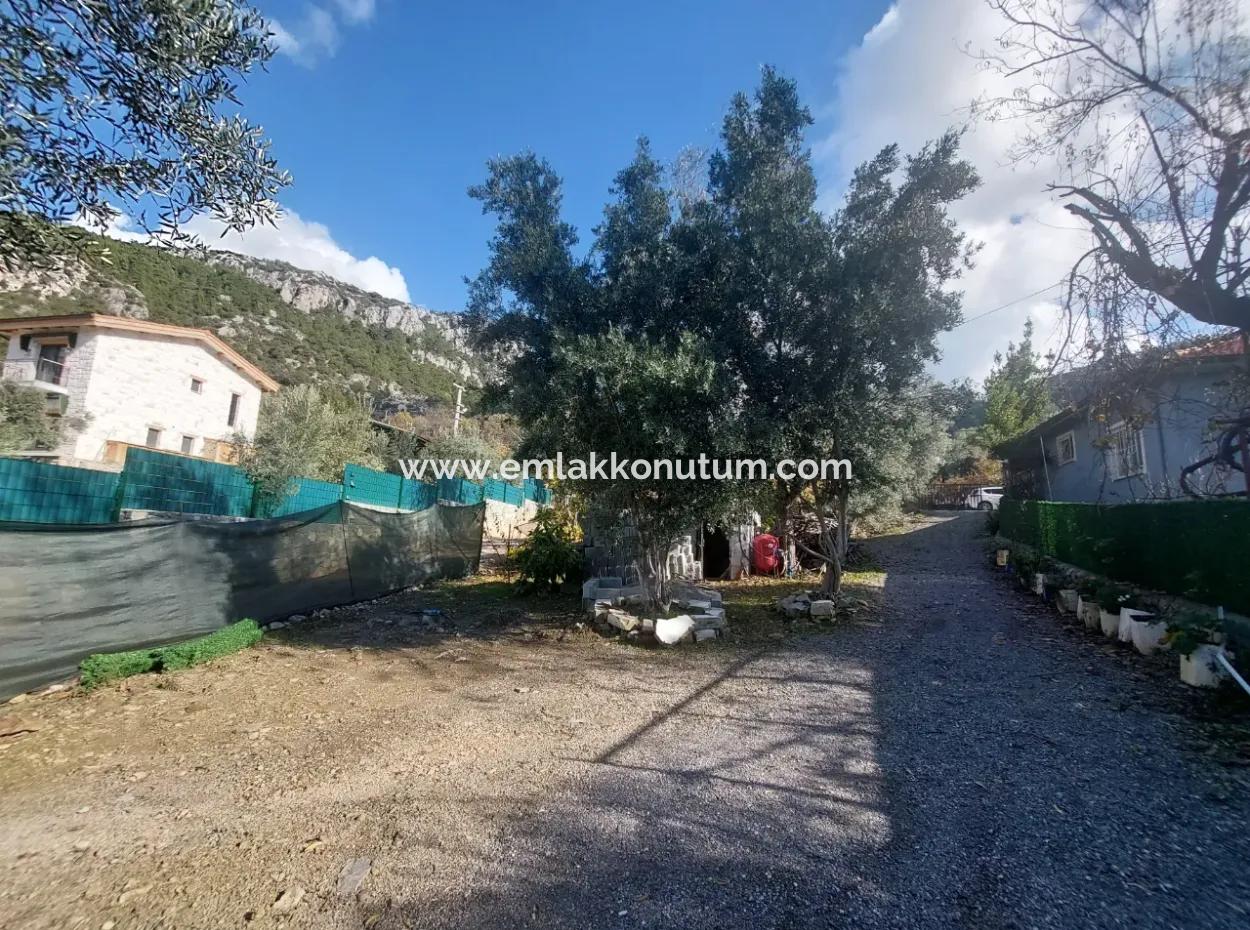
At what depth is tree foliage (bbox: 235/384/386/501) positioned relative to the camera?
14.5m

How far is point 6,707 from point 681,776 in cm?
559

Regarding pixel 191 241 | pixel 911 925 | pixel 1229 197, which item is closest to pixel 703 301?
pixel 1229 197

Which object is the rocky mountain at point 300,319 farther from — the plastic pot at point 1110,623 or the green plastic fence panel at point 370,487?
the plastic pot at point 1110,623

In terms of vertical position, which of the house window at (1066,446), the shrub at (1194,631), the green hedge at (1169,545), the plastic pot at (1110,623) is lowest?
the plastic pot at (1110,623)

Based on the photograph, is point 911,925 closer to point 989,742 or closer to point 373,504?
point 989,742

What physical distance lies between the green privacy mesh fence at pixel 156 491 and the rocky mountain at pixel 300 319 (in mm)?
14551

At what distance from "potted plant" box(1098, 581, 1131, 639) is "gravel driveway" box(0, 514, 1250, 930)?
3.54 feet

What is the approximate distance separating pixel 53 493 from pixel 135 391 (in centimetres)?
1765

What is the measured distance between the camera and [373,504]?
16359 mm

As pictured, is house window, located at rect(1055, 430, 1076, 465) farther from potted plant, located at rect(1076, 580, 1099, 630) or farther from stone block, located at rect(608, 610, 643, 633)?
stone block, located at rect(608, 610, 643, 633)

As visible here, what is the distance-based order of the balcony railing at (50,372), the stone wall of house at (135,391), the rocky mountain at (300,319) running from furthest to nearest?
the rocky mountain at (300,319), the balcony railing at (50,372), the stone wall of house at (135,391)

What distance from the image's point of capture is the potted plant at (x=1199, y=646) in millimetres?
4723

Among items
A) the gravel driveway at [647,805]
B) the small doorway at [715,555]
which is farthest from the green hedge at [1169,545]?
the small doorway at [715,555]

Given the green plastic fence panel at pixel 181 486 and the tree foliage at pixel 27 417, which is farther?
the tree foliage at pixel 27 417
